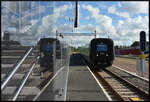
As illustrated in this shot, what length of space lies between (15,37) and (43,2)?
3.90 ft

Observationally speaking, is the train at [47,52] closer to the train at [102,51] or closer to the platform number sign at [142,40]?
the platform number sign at [142,40]

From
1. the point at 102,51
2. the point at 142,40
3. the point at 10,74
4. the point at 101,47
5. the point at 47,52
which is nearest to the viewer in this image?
the point at 10,74

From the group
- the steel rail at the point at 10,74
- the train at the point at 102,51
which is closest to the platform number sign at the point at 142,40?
the train at the point at 102,51

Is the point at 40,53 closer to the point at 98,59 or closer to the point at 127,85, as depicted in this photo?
the point at 127,85

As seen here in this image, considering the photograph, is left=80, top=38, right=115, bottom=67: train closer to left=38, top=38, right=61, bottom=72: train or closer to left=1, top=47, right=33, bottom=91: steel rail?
left=38, top=38, right=61, bottom=72: train

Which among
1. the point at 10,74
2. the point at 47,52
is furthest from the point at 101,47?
the point at 10,74

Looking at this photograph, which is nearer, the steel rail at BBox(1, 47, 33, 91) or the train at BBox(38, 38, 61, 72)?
the steel rail at BBox(1, 47, 33, 91)

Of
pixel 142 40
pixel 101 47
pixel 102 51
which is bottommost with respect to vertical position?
pixel 102 51

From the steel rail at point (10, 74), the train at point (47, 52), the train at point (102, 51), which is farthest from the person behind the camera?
the train at point (102, 51)

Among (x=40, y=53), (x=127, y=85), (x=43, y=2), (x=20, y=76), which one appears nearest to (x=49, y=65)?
(x=40, y=53)

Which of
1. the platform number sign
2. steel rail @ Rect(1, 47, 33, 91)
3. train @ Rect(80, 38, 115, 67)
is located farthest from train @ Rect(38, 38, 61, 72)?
train @ Rect(80, 38, 115, 67)

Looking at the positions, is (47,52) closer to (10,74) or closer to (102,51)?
(10,74)

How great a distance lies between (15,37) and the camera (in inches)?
180

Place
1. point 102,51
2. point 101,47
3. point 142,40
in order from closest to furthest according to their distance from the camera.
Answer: point 142,40 < point 102,51 < point 101,47
